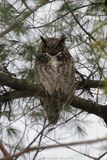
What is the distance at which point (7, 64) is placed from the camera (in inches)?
138

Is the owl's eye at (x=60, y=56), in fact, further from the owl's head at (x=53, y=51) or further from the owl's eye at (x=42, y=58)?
the owl's eye at (x=42, y=58)

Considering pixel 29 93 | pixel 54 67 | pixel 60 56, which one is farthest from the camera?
pixel 60 56

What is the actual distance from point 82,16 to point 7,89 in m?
0.87

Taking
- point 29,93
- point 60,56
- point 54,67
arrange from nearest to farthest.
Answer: point 29,93
point 54,67
point 60,56

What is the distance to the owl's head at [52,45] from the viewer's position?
3854 mm

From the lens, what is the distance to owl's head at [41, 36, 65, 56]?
385cm

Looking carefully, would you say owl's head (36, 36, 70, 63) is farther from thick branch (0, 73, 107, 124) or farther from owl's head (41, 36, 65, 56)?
thick branch (0, 73, 107, 124)

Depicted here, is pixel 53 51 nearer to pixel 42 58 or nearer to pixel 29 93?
pixel 42 58

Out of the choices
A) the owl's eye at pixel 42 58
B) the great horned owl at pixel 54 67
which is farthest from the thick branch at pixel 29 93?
the owl's eye at pixel 42 58

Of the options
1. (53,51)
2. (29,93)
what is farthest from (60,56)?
(29,93)

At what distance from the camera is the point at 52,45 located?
403 cm

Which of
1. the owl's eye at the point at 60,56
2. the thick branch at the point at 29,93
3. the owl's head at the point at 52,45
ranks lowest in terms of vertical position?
the thick branch at the point at 29,93

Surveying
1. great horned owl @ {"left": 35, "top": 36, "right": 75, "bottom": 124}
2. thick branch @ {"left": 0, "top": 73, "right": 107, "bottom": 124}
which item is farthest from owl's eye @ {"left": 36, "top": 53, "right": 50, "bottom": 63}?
thick branch @ {"left": 0, "top": 73, "right": 107, "bottom": 124}

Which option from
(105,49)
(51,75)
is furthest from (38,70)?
(105,49)
